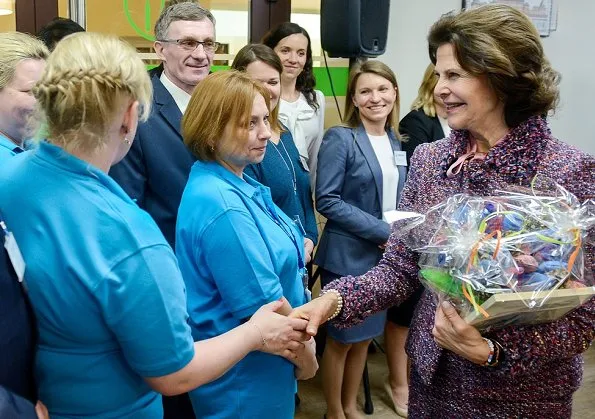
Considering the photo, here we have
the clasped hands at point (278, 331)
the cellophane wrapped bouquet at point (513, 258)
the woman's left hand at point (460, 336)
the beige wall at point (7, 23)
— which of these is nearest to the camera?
the cellophane wrapped bouquet at point (513, 258)

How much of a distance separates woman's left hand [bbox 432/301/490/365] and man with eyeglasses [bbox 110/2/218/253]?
1.21m

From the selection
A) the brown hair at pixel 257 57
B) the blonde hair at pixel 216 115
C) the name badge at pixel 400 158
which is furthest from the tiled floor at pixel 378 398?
the blonde hair at pixel 216 115

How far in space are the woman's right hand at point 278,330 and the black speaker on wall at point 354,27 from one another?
194 centimetres

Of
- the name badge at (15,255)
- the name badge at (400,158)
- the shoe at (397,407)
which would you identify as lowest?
the shoe at (397,407)

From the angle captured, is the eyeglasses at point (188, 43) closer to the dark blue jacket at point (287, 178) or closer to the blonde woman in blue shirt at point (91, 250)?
the dark blue jacket at point (287, 178)

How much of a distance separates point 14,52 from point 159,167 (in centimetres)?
57

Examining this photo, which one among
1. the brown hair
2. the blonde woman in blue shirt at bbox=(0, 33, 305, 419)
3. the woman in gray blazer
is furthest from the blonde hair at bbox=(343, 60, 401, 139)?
the blonde woman in blue shirt at bbox=(0, 33, 305, 419)

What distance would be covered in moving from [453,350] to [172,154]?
129 cm

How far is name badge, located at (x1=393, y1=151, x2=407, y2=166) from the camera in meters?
3.38

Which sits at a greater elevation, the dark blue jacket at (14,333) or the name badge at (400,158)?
the dark blue jacket at (14,333)

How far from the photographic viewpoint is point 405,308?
3578mm

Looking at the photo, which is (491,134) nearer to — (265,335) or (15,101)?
(265,335)

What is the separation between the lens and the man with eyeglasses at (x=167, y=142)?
2318 millimetres

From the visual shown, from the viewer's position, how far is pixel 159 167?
2.32m
